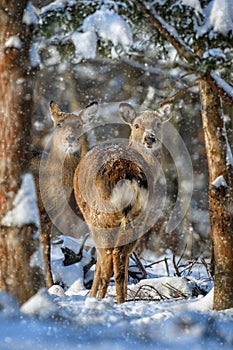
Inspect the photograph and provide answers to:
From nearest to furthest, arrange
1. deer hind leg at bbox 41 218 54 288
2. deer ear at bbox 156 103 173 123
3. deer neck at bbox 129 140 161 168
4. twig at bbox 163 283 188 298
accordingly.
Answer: twig at bbox 163 283 188 298, deer neck at bbox 129 140 161 168, deer hind leg at bbox 41 218 54 288, deer ear at bbox 156 103 173 123

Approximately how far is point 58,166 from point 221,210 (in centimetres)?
442

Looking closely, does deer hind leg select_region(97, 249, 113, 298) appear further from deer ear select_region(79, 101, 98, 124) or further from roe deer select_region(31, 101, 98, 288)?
deer ear select_region(79, 101, 98, 124)

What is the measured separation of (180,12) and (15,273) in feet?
7.84

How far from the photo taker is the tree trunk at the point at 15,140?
4570 millimetres

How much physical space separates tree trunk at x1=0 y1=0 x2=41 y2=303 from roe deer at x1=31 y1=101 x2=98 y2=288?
3.93 m

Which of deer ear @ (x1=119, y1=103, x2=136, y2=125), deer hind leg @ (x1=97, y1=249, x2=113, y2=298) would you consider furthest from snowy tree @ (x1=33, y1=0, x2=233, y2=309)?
deer ear @ (x1=119, y1=103, x2=136, y2=125)

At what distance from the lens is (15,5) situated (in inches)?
185

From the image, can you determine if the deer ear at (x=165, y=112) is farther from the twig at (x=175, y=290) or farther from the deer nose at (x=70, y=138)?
the twig at (x=175, y=290)

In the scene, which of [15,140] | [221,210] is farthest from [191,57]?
[15,140]

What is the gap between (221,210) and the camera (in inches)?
192

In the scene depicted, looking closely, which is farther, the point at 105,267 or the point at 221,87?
the point at 105,267

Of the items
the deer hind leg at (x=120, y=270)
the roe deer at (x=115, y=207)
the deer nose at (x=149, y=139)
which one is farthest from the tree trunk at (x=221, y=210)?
the deer nose at (x=149, y=139)

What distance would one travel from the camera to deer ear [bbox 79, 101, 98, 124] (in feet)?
30.0

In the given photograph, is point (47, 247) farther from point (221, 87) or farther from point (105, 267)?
point (221, 87)
